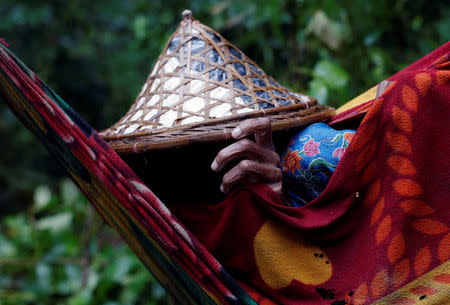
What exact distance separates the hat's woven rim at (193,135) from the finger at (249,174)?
67 mm

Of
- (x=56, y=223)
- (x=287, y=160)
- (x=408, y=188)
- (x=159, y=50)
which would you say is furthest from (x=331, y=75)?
(x=56, y=223)

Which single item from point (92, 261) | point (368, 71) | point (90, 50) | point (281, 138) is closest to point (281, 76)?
point (368, 71)

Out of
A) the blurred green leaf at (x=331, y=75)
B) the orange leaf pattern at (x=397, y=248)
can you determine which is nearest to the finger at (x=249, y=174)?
the orange leaf pattern at (x=397, y=248)

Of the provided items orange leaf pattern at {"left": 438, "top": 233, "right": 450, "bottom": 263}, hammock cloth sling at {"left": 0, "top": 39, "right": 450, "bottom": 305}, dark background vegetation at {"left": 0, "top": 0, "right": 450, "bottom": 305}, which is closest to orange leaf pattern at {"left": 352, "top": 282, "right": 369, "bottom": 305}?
hammock cloth sling at {"left": 0, "top": 39, "right": 450, "bottom": 305}

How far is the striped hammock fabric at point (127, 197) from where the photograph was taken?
642 millimetres

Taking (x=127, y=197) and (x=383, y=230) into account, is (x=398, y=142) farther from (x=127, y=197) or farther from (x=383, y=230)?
(x=127, y=197)

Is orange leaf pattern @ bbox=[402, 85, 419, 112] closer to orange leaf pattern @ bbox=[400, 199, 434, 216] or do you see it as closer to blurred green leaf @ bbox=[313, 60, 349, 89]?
orange leaf pattern @ bbox=[400, 199, 434, 216]

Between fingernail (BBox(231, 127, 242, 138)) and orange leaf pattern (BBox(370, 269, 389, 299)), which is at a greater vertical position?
fingernail (BBox(231, 127, 242, 138))

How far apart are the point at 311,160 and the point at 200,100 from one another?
22 centimetres

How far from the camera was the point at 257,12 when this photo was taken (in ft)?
6.99

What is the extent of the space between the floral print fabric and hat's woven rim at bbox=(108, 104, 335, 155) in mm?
34

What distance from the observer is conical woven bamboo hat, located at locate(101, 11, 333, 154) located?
662 mm

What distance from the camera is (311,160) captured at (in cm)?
69

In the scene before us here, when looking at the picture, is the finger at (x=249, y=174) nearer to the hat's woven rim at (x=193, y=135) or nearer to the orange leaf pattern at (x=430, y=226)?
the hat's woven rim at (x=193, y=135)
